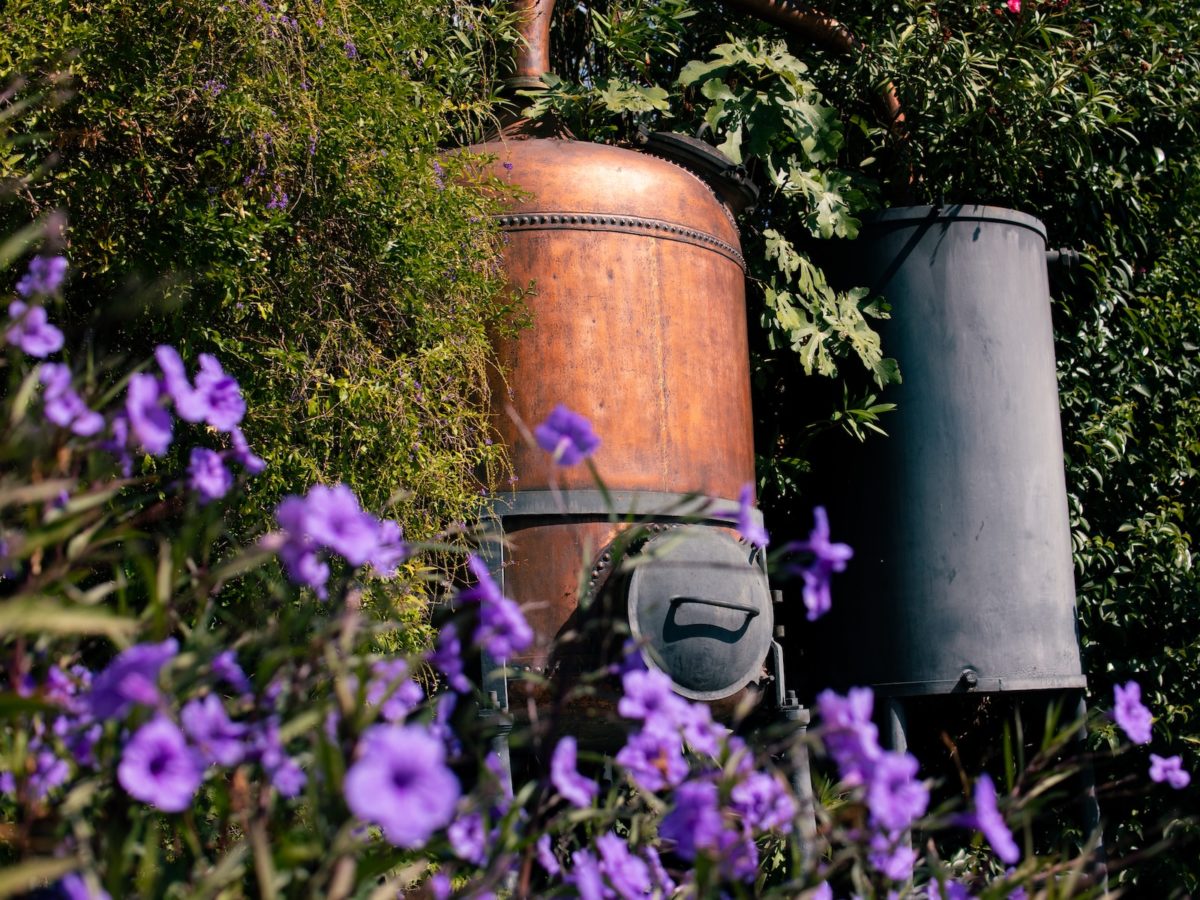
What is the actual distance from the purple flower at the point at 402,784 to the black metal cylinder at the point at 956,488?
364 cm

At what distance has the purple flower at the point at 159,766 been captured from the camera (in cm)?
92

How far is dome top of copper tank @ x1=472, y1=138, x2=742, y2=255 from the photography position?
365 centimetres

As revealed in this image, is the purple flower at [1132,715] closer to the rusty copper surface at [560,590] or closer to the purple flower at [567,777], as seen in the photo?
the purple flower at [567,777]

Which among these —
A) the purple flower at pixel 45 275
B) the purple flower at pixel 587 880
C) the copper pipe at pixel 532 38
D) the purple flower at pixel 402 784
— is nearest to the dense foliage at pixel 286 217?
the copper pipe at pixel 532 38

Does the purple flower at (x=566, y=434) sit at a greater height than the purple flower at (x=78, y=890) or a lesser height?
greater

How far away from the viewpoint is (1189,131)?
5.08 meters

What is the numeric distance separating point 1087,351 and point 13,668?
4.49 meters

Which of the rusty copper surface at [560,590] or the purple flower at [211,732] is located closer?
the purple flower at [211,732]

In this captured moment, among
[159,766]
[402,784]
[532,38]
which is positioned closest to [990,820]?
[402,784]

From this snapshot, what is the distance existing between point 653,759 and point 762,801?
12 centimetres

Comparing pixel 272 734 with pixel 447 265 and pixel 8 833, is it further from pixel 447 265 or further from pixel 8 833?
pixel 447 265

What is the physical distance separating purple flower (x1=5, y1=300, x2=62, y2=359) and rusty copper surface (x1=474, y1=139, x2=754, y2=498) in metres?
2.19

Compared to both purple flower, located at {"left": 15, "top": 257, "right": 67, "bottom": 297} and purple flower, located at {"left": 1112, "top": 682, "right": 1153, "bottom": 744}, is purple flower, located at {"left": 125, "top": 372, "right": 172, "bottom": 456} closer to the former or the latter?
purple flower, located at {"left": 15, "top": 257, "right": 67, "bottom": 297}

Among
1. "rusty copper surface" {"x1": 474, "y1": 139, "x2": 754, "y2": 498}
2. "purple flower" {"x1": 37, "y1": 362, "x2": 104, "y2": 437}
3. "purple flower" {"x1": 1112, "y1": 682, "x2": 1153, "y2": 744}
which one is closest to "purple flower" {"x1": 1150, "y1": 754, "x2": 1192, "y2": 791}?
"purple flower" {"x1": 1112, "y1": 682, "x2": 1153, "y2": 744}
